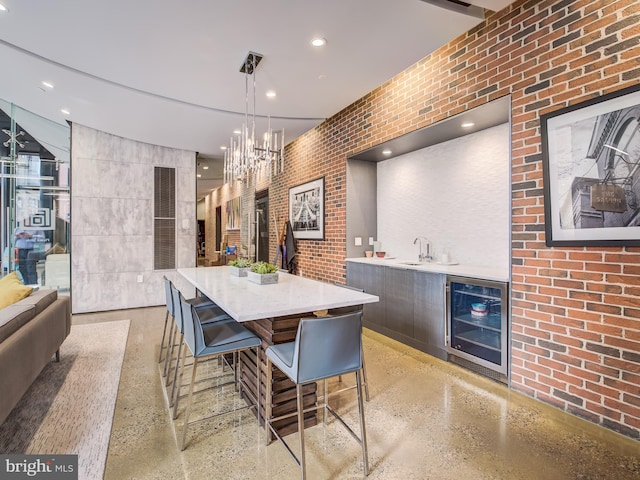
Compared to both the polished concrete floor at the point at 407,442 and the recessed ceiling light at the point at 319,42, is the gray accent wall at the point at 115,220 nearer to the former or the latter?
the polished concrete floor at the point at 407,442

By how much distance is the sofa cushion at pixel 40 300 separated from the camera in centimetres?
260

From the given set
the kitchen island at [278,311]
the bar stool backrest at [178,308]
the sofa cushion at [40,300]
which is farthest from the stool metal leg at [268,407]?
the sofa cushion at [40,300]

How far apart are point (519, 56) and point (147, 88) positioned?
3469 mm

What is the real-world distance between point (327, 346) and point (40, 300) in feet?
8.55

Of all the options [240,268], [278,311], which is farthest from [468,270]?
[240,268]

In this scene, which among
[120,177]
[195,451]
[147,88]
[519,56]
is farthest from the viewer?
[120,177]

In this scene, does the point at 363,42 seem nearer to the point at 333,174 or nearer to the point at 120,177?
the point at 333,174

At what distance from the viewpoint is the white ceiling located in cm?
223

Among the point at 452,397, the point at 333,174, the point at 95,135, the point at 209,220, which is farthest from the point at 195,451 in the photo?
the point at 209,220

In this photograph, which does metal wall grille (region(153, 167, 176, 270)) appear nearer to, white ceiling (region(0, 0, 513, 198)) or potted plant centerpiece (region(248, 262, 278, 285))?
white ceiling (region(0, 0, 513, 198))

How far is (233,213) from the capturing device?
9.19 m

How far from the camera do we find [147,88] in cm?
339

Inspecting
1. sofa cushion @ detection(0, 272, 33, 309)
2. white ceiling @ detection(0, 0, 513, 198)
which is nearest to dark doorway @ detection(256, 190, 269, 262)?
white ceiling @ detection(0, 0, 513, 198)

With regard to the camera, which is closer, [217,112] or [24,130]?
[217,112]
